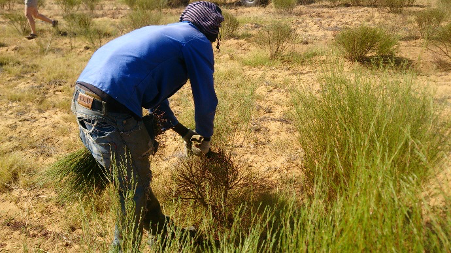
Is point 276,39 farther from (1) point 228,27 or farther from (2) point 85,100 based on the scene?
(2) point 85,100

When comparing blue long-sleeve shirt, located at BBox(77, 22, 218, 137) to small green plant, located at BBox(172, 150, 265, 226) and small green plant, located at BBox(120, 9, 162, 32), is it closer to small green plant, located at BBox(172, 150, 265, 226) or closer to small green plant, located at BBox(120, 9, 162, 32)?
small green plant, located at BBox(172, 150, 265, 226)

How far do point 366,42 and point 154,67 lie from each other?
15.1 feet

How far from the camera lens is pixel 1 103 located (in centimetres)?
499

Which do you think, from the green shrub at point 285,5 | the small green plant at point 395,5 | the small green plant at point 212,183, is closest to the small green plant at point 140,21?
the green shrub at point 285,5

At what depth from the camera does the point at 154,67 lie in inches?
75.3

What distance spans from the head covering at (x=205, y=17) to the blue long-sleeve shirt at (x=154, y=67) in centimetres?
5

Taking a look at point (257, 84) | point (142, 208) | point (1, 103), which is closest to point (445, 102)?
point (142, 208)

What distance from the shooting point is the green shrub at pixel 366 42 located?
5.56 metres

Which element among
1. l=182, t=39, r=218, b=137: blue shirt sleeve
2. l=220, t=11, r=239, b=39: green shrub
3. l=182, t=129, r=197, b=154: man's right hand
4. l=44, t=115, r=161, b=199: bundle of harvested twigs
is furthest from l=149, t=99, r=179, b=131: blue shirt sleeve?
l=220, t=11, r=239, b=39: green shrub

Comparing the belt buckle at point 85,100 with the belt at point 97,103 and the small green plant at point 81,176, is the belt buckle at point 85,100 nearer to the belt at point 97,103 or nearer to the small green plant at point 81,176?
the belt at point 97,103

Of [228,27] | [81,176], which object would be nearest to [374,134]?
[81,176]

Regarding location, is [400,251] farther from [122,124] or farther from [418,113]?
[122,124]

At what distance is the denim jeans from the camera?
191cm

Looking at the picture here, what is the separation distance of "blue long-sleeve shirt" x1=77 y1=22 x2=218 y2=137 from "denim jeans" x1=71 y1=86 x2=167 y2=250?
112 millimetres
